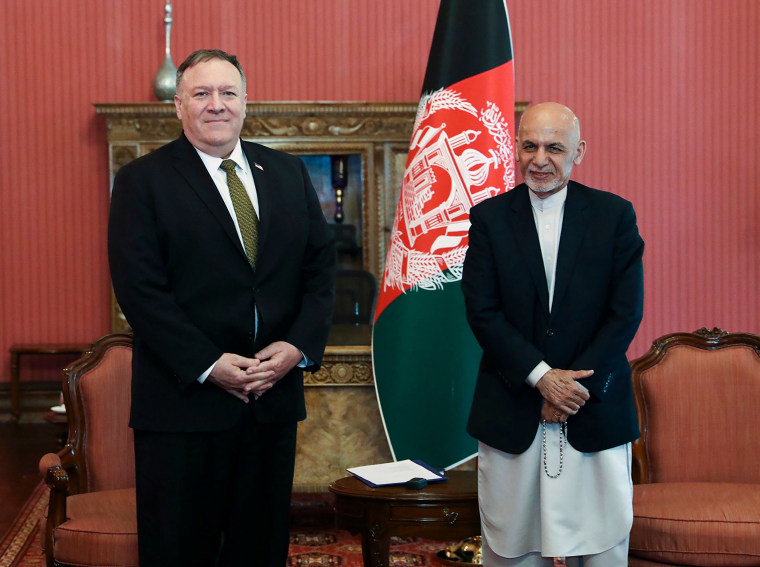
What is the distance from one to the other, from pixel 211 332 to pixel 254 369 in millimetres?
135

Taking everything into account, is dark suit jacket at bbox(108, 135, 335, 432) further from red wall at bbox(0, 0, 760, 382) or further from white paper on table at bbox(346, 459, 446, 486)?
red wall at bbox(0, 0, 760, 382)

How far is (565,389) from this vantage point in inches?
83.1

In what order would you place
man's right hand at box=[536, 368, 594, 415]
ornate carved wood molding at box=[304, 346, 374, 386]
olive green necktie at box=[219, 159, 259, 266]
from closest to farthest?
olive green necktie at box=[219, 159, 259, 266]
man's right hand at box=[536, 368, 594, 415]
ornate carved wood molding at box=[304, 346, 374, 386]

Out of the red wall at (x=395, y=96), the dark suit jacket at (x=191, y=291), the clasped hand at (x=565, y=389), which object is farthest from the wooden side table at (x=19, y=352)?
the clasped hand at (x=565, y=389)

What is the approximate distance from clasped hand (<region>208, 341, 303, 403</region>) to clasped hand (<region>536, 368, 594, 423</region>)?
2.03 ft

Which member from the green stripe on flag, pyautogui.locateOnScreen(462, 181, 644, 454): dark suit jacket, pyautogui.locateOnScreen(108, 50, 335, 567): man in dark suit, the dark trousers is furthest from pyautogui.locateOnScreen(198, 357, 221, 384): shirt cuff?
the green stripe on flag

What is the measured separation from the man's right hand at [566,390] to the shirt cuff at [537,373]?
0.01 m

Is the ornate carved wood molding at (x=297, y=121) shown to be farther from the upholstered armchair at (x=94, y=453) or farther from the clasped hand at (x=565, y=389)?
the clasped hand at (x=565, y=389)

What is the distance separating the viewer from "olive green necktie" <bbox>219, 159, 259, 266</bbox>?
2.01m

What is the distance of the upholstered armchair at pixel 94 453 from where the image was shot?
8.14ft

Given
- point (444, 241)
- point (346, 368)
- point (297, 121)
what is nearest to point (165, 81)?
point (297, 121)

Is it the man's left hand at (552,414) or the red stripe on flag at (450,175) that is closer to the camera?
the man's left hand at (552,414)

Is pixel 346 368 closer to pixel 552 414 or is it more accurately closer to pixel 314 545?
pixel 314 545

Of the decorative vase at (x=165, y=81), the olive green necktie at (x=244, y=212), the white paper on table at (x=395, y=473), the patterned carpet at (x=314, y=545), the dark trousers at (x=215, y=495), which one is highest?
the decorative vase at (x=165, y=81)
